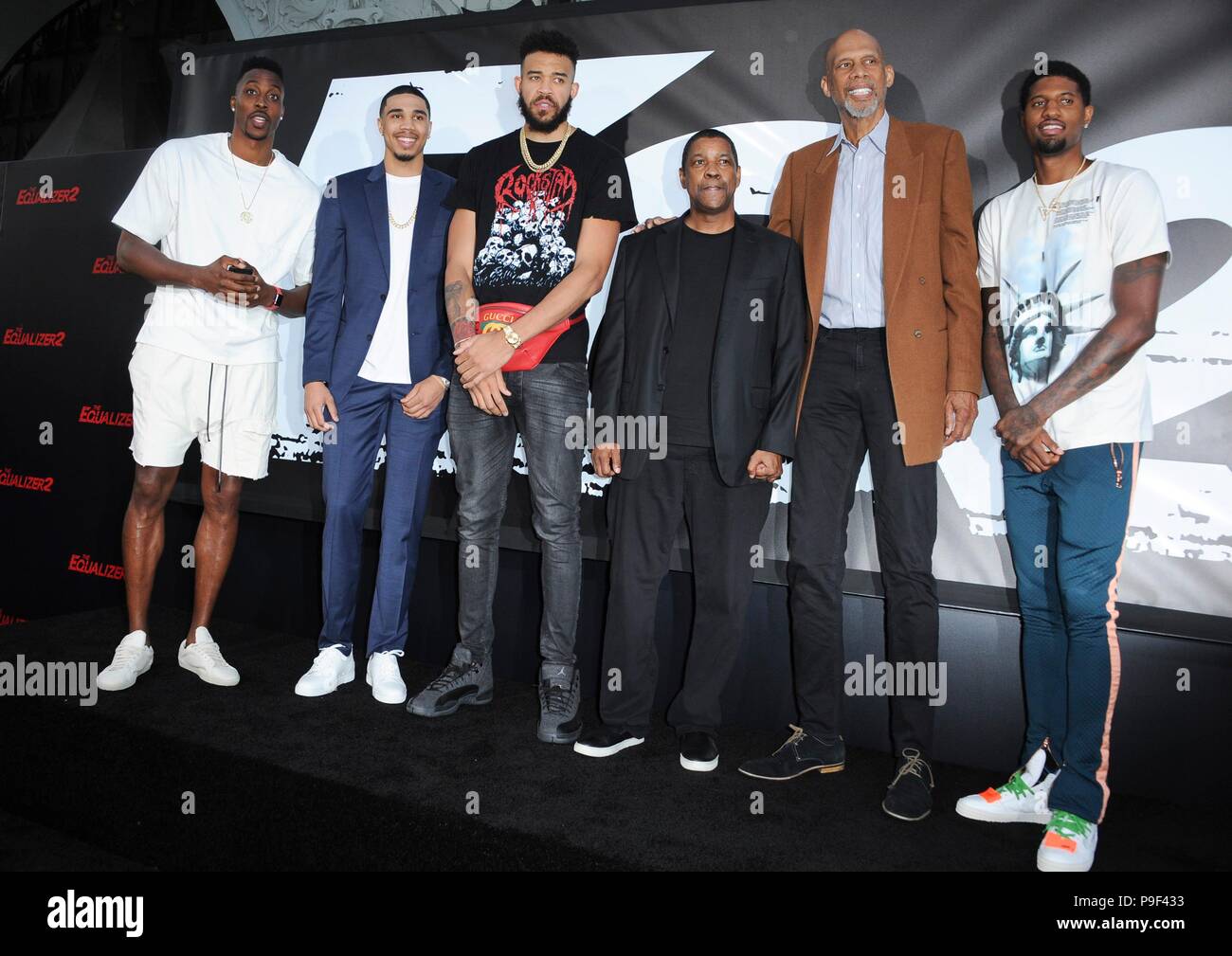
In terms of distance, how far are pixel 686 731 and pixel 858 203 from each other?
1.51 metres

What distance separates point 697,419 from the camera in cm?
241

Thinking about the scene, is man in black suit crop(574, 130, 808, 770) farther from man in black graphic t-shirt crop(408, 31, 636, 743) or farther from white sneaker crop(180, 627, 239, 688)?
white sneaker crop(180, 627, 239, 688)

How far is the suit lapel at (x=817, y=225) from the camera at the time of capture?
2389 mm

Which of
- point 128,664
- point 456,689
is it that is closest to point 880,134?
point 456,689

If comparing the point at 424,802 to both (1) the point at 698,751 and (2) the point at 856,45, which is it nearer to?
(1) the point at 698,751

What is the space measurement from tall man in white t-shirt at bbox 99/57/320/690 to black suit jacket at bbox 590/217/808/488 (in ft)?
4.03

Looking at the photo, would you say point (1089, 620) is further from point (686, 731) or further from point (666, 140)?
point (666, 140)

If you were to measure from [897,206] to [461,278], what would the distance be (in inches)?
48.1

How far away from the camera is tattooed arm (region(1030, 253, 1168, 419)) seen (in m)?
2.07

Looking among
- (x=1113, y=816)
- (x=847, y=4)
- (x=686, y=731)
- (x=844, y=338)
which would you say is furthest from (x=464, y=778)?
(x=847, y=4)

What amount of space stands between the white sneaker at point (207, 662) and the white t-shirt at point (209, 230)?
0.93 m

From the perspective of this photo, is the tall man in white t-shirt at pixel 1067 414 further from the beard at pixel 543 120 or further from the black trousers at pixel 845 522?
the beard at pixel 543 120
